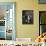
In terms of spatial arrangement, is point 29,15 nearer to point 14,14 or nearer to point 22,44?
point 14,14

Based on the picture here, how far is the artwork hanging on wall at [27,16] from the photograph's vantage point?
5117 millimetres

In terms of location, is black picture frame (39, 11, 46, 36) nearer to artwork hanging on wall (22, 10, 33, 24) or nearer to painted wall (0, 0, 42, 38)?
painted wall (0, 0, 42, 38)

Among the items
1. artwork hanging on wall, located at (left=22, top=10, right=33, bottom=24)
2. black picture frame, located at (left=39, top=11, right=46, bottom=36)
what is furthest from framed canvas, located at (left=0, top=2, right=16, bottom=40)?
black picture frame, located at (left=39, top=11, right=46, bottom=36)

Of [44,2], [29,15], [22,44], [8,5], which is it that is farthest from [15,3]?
[22,44]

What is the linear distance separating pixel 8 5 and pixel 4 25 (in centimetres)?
74

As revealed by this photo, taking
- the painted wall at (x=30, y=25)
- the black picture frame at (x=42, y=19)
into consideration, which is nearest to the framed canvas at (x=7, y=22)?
the painted wall at (x=30, y=25)

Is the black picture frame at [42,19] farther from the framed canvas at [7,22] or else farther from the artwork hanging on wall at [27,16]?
the framed canvas at [7,22]

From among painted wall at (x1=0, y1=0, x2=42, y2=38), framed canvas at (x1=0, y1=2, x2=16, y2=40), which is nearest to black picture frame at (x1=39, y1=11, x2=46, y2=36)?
painted wall at (x1=0, y1=0, x2=42, y2=38)

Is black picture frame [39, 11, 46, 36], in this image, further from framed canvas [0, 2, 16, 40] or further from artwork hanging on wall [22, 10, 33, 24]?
framed canvas [0, 2, 16, 40]

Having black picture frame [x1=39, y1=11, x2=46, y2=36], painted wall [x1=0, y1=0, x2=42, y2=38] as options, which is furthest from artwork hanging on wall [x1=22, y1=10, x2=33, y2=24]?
black picture frame [x1=39, y1=11, x2=46, y2=36]

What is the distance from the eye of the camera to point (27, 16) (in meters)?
5.15

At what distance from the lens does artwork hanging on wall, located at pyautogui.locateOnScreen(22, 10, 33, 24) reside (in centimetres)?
512

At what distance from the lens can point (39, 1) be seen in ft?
16.5

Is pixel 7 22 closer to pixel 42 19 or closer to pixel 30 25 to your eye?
pixel 30 25
